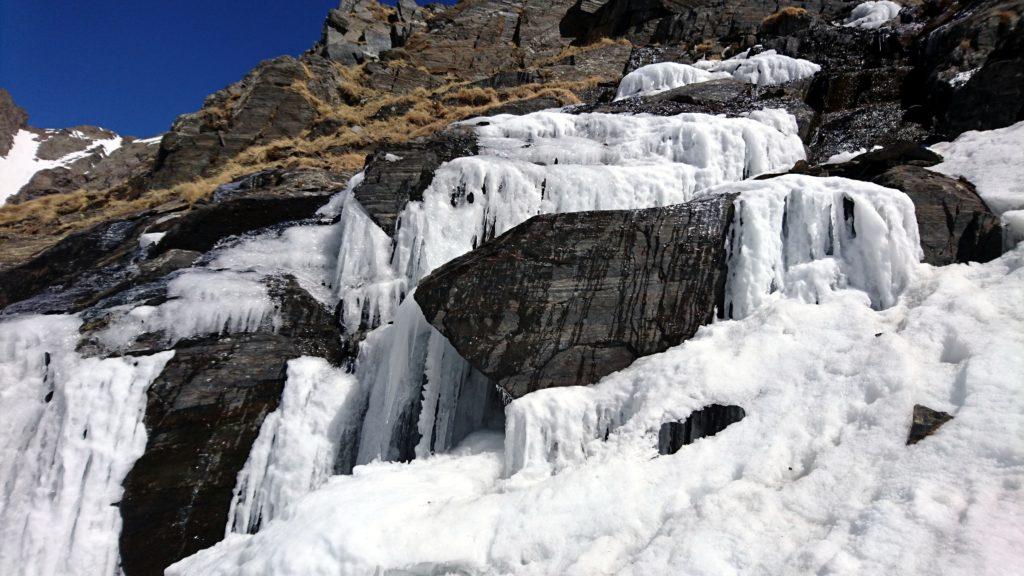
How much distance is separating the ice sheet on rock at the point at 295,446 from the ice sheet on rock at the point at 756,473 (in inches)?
48.3

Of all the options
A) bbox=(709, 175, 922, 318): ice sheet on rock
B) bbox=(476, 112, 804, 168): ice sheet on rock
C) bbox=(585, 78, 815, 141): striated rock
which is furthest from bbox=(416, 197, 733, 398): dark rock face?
bbox=(585, 78, 815, 141): striated rock

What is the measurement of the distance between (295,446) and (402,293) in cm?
325

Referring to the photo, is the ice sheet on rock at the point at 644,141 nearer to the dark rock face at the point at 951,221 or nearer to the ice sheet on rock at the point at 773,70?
the dark rock face at the point at 951,221

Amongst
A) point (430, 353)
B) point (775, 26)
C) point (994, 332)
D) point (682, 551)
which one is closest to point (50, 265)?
point (430, 353)

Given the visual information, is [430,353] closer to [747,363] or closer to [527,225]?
[527,225]

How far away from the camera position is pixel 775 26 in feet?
75.2

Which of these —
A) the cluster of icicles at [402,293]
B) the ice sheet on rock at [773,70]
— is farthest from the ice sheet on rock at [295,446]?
the ice sheet on rock at [773,70]

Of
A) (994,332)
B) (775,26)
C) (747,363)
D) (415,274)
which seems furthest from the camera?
(775,26)

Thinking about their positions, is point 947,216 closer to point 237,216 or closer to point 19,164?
point 237,216

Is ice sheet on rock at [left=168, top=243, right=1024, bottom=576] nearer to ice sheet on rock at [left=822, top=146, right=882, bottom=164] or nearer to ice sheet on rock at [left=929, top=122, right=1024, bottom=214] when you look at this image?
ice sheet on rock at [left=929, top=122, right=1024, bottom=214]

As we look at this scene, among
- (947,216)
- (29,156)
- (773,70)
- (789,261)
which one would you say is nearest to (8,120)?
(29,156)

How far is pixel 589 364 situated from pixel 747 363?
6.17ft

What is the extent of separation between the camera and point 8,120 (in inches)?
2343

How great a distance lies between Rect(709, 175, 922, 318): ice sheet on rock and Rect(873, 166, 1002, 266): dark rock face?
31 cm
